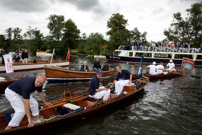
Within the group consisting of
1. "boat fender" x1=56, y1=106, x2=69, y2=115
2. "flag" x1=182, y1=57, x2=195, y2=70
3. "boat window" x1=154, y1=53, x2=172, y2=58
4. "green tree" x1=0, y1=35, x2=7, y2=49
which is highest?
"green tree" x1=0, y1=35, x2=7, y2=49

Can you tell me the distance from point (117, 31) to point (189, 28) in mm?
24554

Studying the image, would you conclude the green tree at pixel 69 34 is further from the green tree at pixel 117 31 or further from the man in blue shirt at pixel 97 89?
the man in blue shirt at pixel 97 89

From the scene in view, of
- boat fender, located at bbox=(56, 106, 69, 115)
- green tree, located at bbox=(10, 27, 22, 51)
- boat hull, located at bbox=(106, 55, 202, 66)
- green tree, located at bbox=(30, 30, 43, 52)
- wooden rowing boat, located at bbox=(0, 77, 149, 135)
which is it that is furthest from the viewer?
green tree, located at bbox=(30, 30, 43, 52)

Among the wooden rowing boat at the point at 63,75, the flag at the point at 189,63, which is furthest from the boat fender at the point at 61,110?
the flag at the point at 189,63

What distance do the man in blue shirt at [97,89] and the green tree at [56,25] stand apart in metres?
56.5

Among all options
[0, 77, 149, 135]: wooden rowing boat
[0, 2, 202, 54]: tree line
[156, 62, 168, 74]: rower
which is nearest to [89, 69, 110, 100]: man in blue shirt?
[0, 77, 149, 135]: wooden rowing boat

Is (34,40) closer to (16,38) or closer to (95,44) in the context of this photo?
(16,38)

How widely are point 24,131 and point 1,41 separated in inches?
2631

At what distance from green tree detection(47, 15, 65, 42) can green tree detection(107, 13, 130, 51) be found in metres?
20.2

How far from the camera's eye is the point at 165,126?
610 cm

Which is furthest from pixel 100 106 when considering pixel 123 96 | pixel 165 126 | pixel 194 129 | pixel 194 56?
pixel 194 56

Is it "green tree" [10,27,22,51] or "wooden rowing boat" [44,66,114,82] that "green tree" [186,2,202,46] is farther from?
"green tree" [10,27,22,51]

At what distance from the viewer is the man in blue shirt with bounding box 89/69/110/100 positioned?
21.4 ft

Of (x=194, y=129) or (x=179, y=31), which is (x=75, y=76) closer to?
(x=194, y=129)
